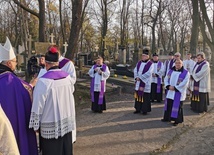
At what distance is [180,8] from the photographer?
136 ft

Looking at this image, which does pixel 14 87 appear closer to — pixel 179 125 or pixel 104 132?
pixel 104 132

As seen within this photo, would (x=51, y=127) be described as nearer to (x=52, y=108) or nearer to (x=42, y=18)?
(x=52, y=108)

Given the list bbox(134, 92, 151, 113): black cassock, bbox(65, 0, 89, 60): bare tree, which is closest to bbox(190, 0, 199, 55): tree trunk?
bbox(134, 92, 151, 113): black cassock

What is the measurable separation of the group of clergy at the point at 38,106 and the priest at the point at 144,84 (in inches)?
181

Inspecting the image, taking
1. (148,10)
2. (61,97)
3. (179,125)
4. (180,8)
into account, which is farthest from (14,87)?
(180,8)

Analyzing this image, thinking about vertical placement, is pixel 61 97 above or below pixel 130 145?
above

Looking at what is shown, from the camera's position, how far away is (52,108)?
3.78 meters

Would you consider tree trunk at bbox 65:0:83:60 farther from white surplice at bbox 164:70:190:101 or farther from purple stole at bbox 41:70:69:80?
purple stole at bbox 41:70:69:80

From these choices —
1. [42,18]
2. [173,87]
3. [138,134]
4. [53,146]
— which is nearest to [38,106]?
[53,146]

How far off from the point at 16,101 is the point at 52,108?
0.53 m

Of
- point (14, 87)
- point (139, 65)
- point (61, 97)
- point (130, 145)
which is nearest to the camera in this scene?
point (14, 87)

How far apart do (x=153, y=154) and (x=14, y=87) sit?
10.3 ft

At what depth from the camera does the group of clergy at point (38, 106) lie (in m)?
3.60

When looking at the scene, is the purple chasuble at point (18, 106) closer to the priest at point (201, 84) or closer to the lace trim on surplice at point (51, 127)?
the lace trim on surplice at point (51, 127)
